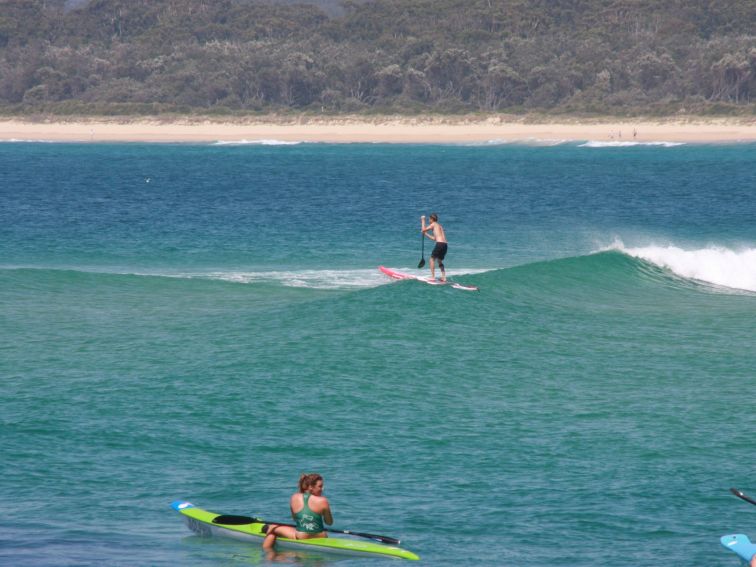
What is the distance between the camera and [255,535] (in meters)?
14.0

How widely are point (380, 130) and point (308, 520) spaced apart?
11861 cm

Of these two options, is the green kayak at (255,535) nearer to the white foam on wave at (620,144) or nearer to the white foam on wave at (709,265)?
the white foam on wave at (709,265)

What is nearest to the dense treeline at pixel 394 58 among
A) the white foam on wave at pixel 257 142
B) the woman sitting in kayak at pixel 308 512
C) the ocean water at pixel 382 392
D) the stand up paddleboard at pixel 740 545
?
the white foam on wave at pixel 257 142

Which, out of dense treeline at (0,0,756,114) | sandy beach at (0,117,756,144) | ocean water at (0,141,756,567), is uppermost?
dense treeline at (0,0,756,114)

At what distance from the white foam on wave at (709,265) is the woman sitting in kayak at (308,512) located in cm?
2380

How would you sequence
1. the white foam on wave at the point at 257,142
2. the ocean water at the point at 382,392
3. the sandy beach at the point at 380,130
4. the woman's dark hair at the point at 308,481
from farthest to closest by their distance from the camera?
the white foam on wave at the point at 257,142 → the sandy beach at the point at 380,130 → the ocean water at the point at 382,392 → the woman's dark hair at the point at 308,481

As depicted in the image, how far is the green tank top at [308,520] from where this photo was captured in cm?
1367

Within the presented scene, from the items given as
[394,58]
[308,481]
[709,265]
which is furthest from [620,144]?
[308,481]

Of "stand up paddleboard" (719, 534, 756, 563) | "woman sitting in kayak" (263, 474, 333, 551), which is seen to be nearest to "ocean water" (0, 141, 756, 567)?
"woman sitting in kayak" (263, 474, 333, 551)

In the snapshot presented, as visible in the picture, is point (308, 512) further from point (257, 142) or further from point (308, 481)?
point (257, 142)

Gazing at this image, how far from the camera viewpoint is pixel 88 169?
9138 cm

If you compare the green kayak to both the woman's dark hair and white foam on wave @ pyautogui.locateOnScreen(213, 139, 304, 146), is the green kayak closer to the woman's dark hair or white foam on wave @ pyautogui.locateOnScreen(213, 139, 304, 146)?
the woman's dark hair

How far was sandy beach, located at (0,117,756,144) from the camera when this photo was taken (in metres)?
122

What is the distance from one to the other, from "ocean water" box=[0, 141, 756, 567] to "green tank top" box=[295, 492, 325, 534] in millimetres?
366
